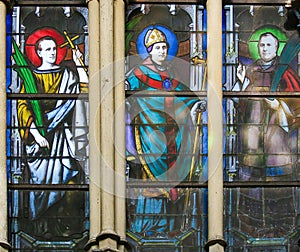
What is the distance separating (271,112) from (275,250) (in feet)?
5.24

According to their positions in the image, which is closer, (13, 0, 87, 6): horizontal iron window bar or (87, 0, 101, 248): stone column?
(87, 0, 101, 248): stone column

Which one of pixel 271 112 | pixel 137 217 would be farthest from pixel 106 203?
pixel 271 112

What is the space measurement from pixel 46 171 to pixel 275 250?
254cm

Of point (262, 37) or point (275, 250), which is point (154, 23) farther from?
point (275, 250)

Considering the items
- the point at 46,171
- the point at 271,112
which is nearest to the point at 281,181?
the point at 271,112

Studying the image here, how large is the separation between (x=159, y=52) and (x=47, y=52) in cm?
120

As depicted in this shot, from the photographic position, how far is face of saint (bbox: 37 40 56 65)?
2767 cm

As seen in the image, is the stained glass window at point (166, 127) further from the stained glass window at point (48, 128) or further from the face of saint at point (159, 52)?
the stained glass window at point (48, 128)

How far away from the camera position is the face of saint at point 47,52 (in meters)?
27.7

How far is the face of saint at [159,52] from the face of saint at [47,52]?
1048 mm

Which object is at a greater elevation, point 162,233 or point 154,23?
point 154,23

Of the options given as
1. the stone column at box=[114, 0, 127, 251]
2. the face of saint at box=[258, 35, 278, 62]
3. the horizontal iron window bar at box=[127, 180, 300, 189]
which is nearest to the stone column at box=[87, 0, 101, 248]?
the stone column at box=[114, 0, 127, 251]

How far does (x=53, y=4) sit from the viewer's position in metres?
27.9

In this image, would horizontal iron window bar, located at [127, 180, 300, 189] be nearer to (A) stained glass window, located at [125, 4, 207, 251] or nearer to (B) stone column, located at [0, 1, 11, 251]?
(A) stained glass window, located at [125, 4, 207, 251]
